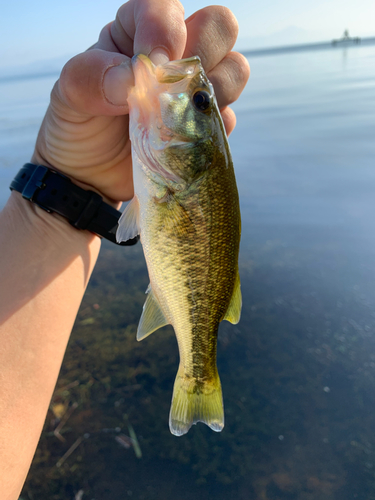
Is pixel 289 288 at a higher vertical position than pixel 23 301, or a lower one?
lower

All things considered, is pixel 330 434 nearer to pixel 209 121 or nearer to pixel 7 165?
pixel 209 121

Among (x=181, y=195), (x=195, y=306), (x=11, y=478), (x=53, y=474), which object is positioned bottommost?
(x=53, y=474)

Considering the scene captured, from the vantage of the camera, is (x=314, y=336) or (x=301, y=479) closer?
(x=301, y=479)

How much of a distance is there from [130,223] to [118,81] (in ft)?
2.14

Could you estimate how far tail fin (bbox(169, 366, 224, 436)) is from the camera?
177cm

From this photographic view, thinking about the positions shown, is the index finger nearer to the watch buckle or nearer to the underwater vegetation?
the watch buckle

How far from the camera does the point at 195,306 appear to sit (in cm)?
174

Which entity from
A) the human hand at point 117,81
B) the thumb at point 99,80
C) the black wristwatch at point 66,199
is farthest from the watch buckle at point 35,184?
the thumb at point 99,80

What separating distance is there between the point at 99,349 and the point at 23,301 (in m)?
1.21

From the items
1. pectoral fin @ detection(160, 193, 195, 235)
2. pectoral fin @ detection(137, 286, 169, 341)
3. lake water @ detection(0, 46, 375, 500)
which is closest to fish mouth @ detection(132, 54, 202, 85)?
pectoral fin @ detection(160, 193, 195, 235)

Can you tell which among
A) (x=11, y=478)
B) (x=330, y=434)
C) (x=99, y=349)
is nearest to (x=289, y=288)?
(x=330, y=434)

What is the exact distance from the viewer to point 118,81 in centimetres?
149

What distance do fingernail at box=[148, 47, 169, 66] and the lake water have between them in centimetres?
222

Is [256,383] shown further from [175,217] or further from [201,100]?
[201,100]
